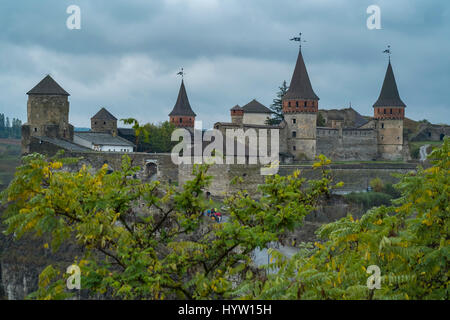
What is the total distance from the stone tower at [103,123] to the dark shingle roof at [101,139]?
4146 mm

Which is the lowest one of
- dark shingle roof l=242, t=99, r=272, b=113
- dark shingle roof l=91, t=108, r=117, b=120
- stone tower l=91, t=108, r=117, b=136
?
stone tower l=91, t=108, r=117, b=136

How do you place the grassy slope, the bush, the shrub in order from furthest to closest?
the grassy slope
the bush
the shrub

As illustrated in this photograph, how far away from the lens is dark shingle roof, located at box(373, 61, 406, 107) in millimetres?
64188

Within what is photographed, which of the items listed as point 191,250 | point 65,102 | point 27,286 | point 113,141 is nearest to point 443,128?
point 113,141

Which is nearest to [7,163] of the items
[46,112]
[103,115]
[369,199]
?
[103,115]

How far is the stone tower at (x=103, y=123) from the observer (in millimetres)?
57316

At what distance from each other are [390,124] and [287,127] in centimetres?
1292

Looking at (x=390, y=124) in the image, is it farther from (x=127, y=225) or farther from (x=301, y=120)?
(x=127, y=225)

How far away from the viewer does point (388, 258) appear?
768 cm

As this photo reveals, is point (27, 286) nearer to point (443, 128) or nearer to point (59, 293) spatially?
point (59, 293)

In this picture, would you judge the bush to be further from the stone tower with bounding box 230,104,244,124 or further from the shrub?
the stone tower with bounding box 230,104,244,124

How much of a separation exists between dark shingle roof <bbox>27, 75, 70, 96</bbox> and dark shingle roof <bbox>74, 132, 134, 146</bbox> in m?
5.61

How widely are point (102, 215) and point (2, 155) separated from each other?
68.3m

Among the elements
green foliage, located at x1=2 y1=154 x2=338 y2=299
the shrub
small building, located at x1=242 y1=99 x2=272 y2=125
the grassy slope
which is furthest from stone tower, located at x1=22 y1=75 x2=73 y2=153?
green foliage, located at x1=2 y1=154 x2=338 y2=299
